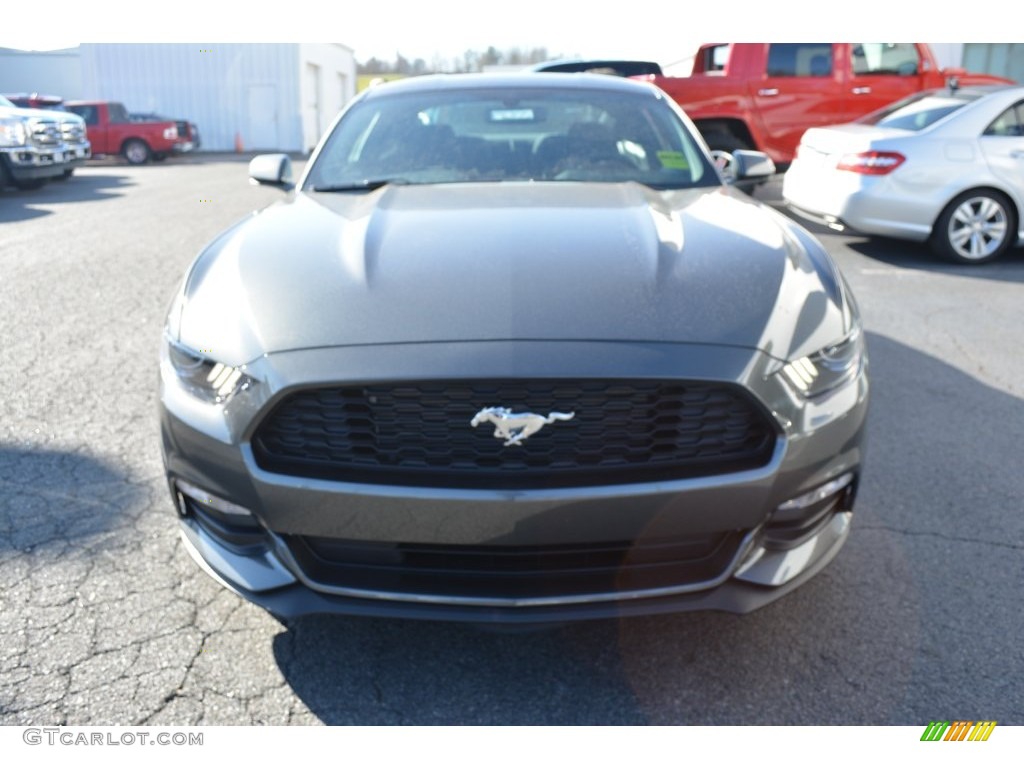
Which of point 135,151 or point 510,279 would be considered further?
point 135,151

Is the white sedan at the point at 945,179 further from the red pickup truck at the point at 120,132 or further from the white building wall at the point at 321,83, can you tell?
the white building wall at the point at 321,83

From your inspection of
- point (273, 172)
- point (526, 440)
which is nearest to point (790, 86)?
point (273, 172)

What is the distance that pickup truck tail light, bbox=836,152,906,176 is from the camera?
7262mm

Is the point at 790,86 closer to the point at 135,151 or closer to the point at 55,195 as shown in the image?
the point at 55,195

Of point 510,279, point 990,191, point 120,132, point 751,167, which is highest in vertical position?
point 751,167

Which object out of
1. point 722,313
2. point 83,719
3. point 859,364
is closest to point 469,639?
point 83,719

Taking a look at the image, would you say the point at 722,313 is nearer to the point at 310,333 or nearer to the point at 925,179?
the point at 310,333

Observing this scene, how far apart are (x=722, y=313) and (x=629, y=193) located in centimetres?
108

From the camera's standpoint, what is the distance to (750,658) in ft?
7.77

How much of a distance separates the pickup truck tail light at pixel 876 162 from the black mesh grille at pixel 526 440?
6024mm

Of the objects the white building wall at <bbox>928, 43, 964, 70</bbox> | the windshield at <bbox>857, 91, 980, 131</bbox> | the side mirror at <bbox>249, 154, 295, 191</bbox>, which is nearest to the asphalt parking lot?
the side mirror at <bbox>249, 154, 295, 191</bbox>

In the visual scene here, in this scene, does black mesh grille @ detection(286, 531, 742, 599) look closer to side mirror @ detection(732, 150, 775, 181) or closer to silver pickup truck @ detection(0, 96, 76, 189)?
side mirror @ detection(732, 150, 775, 181)

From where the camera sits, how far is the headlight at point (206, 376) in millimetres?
2086

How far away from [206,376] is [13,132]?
43.3ft
